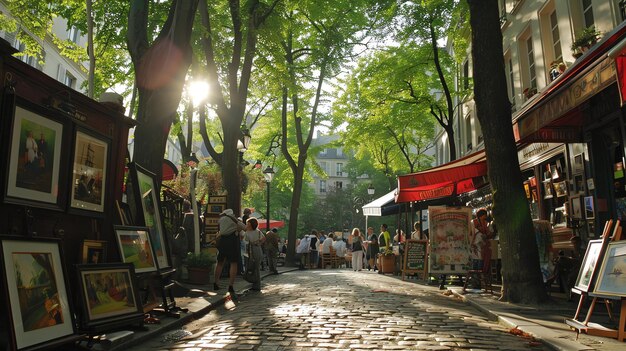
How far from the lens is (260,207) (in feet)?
167

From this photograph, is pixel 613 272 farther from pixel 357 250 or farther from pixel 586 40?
pixel 357 250

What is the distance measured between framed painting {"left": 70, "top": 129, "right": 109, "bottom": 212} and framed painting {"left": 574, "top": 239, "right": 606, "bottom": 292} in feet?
18.2

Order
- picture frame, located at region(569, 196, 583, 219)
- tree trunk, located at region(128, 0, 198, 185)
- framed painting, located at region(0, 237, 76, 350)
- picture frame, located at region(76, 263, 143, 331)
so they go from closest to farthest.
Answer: framed painting, located at region(0, 237, 76, 350), picture frame, located at region(76, 263, 143, 331), tree trunk, located at region(128, 0, 198, 185), picture frame, located at region(569, 196, 583, 219)

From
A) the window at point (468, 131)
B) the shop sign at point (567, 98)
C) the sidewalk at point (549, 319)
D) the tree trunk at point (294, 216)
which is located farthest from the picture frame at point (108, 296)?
the window at point (468, 131)

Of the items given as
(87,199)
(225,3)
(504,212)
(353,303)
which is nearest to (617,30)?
(504,212)

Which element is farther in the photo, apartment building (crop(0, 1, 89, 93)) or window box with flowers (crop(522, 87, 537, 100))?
apartment building (crop(0, 1, 89, 93))

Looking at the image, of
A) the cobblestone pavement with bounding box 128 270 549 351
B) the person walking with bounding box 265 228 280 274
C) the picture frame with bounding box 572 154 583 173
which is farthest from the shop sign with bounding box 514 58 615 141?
the person walking with bounding box 265 228 280 274

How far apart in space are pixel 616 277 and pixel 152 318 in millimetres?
5312

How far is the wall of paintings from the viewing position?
147 inches

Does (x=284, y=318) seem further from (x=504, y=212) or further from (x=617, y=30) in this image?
(x=617, y=30)

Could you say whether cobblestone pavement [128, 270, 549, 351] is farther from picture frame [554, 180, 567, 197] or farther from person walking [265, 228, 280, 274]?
person walking [265, 228, 280, 274]

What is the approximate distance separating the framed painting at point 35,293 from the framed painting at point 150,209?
88.0 inches

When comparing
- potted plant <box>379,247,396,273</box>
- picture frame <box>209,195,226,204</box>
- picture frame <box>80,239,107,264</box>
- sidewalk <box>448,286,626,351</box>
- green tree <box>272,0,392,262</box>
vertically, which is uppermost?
green tree <box>272,0,392,262</box>

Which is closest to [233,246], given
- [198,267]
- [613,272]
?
[198,267]
